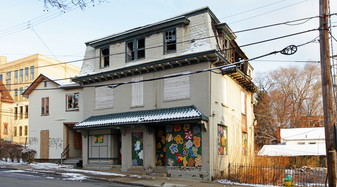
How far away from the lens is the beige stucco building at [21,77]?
1993 inches

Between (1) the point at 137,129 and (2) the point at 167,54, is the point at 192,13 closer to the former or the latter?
(2) the point at 167,54

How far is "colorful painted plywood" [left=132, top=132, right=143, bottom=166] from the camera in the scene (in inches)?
784

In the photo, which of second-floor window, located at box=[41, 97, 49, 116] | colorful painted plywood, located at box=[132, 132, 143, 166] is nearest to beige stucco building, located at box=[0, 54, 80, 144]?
second-floor window, located at box=[41, 97, 49, 116]

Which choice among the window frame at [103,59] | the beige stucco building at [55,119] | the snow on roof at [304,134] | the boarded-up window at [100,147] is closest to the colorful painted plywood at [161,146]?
the boarded-up window at [100,147]

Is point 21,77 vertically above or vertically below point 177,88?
above

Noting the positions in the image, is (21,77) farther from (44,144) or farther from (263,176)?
(263,176)

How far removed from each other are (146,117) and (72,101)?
31.0 feet

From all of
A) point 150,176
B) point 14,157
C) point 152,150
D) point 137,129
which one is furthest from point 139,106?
point 14,157

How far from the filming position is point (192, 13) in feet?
63.3

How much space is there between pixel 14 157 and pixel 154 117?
46.6 feet

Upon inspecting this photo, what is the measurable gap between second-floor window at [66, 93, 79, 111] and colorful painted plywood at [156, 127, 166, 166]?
8.74 metres

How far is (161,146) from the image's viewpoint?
771 inches

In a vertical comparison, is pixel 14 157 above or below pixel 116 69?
below

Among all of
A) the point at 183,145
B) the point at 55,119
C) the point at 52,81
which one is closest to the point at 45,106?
the point at 55,119
